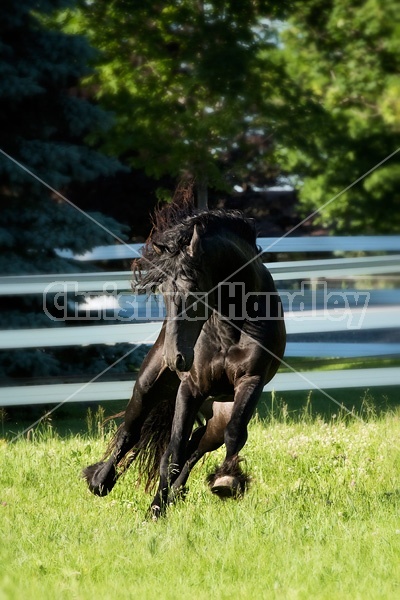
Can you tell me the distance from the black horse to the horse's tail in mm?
50

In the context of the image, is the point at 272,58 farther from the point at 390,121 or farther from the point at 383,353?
the point at 383,353

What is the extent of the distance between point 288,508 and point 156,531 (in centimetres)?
76

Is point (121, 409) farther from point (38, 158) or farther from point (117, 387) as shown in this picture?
point (38, 158)

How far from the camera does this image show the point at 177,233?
13.6ft

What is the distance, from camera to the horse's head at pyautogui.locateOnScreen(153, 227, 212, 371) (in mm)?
3938

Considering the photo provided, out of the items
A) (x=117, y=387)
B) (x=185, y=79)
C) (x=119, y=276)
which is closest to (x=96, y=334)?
(x=117, y=387)

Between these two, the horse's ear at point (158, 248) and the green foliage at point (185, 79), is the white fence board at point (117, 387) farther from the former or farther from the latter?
the green foliage at point (185, 79)

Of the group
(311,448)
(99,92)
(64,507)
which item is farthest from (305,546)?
(99,92)

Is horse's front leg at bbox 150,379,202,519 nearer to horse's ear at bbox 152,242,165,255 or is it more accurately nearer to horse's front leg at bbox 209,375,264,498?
horse's front leg at bbox 209,375,264,498

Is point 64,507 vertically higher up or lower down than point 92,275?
lower down

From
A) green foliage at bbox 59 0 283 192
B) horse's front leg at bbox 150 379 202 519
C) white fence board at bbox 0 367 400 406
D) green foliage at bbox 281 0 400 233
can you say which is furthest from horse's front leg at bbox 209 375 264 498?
green foliage at bbox 281 0 400 233

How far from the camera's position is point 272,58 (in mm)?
12875

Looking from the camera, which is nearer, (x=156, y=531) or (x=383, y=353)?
(x=156, y=531)

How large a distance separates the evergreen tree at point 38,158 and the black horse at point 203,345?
3.70m
